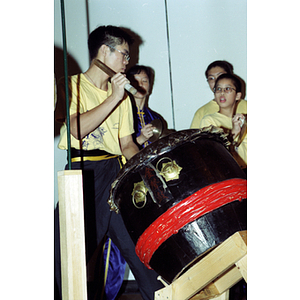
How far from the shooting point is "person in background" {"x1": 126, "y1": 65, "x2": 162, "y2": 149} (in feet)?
5.21

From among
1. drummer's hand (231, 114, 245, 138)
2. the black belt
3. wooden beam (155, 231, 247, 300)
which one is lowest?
wooden beam (155, 231, 247, 300)

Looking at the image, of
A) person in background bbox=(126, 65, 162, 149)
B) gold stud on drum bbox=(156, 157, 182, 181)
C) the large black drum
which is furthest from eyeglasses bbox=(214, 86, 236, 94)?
gold stud on drum bbox=(156, 157, 182, 181)

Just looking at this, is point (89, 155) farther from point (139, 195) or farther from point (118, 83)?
point (139, 195)

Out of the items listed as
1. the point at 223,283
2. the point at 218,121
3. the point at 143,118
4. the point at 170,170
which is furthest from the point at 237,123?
the point at 170,170

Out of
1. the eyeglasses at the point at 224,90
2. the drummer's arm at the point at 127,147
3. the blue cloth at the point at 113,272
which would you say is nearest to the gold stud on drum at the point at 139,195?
the drummer's arm at the point at 127,147

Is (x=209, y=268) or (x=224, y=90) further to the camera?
(x=224, y=90)

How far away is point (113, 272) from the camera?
4.90 ft

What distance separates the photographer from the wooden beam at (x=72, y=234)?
0.75m

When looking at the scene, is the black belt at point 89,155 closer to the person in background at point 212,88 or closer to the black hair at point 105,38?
the black hair at point 105,38

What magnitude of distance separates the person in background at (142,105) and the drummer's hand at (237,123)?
37 cm

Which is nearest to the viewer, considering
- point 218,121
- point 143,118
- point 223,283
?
point 223,283

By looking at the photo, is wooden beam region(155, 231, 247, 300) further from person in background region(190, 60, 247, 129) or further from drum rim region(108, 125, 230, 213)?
person in background region(190, 60, 247, 129)

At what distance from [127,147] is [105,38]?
0.46m

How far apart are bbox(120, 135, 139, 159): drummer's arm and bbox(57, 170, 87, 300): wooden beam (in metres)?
0.68
